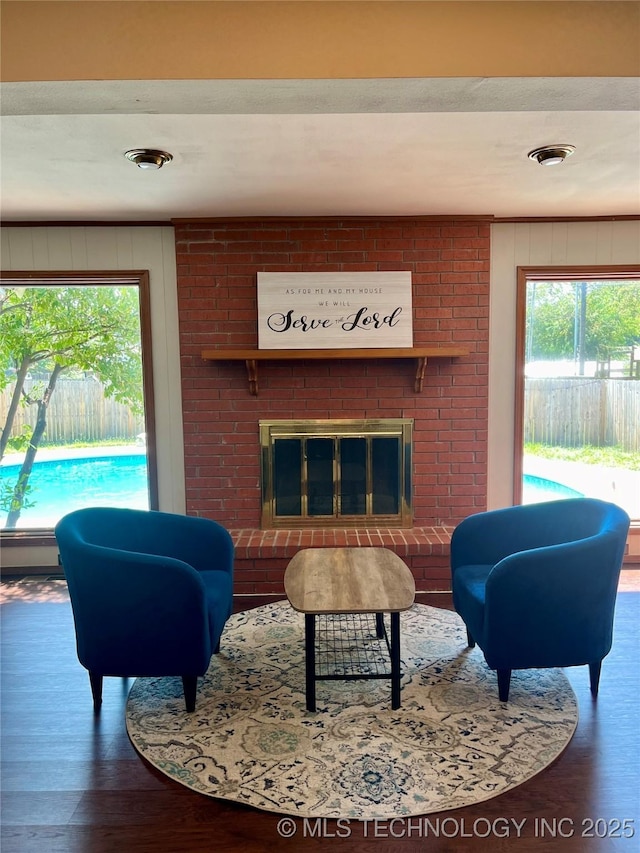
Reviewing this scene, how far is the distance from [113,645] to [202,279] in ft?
8.00

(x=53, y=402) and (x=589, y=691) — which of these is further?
(x=53, y=402)

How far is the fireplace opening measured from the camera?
13.0ft

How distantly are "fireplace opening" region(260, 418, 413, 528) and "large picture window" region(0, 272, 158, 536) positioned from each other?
887mm

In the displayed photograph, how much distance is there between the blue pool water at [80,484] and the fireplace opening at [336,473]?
1.00 metres

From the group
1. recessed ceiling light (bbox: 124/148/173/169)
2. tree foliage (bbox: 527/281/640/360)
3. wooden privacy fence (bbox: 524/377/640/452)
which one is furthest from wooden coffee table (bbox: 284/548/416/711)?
tree foliage (bbox: 527/281/640/360)

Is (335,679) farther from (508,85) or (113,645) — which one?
(508,85)

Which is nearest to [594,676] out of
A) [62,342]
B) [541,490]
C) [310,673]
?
[310,673]

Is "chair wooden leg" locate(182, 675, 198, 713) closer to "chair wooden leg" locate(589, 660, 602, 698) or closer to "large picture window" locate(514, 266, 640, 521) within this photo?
"chair wooden leg" locate(589, 660, 602, 698)

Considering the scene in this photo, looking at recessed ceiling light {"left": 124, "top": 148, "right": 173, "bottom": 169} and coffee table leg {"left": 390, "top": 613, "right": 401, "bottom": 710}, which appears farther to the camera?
recessed ceiling light {"left": 124, "top": 148, "right": 173, "bottom": 169}

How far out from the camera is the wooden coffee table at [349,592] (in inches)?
90.5

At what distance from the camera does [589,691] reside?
8.18ft

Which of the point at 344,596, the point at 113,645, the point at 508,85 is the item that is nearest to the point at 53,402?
the point at 113,645

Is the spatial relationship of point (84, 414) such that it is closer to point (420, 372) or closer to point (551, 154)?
point (420, 372)

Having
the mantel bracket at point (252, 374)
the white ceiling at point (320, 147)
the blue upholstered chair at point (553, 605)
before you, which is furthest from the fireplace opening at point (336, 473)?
the blue upholstered chair at point (553, 605)
